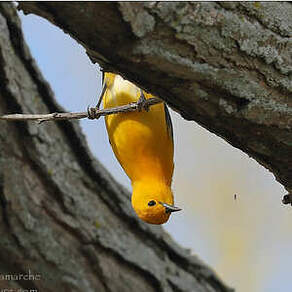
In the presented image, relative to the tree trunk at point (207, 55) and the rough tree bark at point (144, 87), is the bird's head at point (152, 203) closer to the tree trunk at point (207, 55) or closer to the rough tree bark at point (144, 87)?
the rough tree bark at point (144, 87)

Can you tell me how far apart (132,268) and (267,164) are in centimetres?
141

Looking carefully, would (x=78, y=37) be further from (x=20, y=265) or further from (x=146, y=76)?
(x=20, y=265)

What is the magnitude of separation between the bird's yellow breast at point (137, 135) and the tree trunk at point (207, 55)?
80 cm

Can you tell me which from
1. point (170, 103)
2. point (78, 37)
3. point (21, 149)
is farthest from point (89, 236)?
point (78, 37)

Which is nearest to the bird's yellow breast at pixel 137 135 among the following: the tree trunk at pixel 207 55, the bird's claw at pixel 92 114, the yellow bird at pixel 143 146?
the yellow bird at pixel 143 146

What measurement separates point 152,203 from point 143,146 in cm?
21

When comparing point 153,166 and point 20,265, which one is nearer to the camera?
point 153,166

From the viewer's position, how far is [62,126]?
2795 millimetres

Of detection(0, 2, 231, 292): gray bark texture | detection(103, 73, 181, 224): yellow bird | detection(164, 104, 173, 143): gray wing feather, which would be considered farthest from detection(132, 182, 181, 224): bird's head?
detection(0, 2, 231, 292): gray bark texture

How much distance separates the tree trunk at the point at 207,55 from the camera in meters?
1.14

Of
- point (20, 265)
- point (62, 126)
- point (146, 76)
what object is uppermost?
point (62, 126)

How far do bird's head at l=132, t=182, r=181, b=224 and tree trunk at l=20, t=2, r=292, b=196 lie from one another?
0.79 meters

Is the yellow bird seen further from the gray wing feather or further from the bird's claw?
the bird's claw

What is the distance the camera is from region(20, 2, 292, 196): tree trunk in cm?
114
